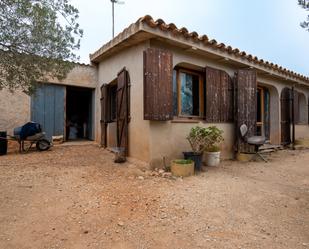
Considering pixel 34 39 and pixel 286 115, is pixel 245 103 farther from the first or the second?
pixel 34 39

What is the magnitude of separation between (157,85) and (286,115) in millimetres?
6986

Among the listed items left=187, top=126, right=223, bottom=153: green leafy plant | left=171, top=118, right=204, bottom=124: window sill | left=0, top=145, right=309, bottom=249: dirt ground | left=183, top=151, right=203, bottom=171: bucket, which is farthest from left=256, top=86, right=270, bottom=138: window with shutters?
left=183, top=151, right=203, bottom=171: bucket

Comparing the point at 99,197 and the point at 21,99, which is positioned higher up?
the point at 21,99

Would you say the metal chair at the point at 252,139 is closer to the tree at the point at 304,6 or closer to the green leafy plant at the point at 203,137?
the green leafy plant at the point at 203,137

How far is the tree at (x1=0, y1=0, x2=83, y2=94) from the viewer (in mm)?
3393

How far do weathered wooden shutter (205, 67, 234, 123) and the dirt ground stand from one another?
1.74m

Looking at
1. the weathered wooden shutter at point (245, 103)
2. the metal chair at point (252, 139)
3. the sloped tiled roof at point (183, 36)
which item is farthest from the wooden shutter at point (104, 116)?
the metal chair at point (252, 139)

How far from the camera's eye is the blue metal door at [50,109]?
27.4 feet

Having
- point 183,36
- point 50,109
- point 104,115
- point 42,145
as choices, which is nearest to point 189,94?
point 183,36

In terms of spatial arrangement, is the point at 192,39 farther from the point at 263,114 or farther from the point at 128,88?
the point at 263,114

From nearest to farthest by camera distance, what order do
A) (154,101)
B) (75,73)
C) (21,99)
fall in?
(154,101) < (21,99) < (75,73)

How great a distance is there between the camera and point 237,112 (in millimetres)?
6797

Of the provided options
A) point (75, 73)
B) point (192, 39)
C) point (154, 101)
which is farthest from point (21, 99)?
point (192, 39)

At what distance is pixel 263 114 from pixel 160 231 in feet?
26.7
